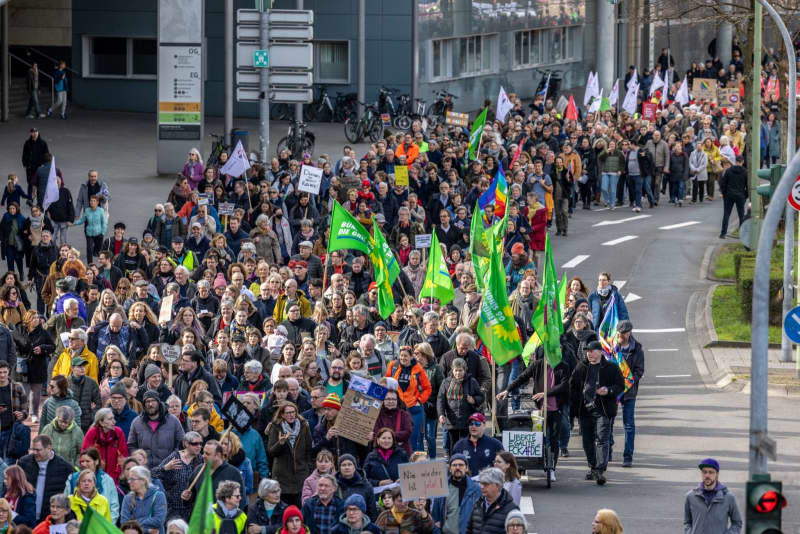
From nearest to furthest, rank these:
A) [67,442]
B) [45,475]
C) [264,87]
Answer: [45,475]
[67,442]
[264,87]

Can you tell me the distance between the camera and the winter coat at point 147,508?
13.1 meters

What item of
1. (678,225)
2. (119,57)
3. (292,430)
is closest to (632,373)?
(292,430)

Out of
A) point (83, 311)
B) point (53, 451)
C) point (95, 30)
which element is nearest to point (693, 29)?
point (95, 30)

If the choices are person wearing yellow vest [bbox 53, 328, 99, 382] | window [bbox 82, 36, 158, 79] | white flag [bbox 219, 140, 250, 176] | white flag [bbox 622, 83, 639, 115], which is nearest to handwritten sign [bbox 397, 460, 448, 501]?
person wearing yellow vest [bbox 53, 328, 99, 382]

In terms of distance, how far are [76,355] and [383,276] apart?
15.3 feet

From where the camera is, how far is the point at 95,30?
49500mm

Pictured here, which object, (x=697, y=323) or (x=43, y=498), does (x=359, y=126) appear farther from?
(x=43, y=498)

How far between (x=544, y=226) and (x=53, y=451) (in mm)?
15181

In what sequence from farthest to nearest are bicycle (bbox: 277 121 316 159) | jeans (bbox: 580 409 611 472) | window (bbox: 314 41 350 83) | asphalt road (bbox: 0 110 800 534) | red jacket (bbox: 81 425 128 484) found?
1. window (bbox: 314 41 350 83)
2. bicycle (bbox: 277 121 316 159)
3. jeans (bbox: 580 409 611 472)
4. asphalt road (bbox: 0 110 800 534)
5. red jacket (bbox: 81 425 128 484)

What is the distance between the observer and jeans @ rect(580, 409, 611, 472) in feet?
56.9

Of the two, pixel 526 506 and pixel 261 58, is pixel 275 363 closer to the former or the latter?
pixel 526 506

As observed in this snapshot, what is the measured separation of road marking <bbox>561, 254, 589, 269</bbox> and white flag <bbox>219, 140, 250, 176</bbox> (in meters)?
6.34

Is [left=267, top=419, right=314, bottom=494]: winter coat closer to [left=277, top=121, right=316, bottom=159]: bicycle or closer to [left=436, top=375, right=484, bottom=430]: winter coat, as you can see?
[left=436, top=375, right=484, bottom=430]: winter coat

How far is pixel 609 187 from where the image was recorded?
37.7 m
